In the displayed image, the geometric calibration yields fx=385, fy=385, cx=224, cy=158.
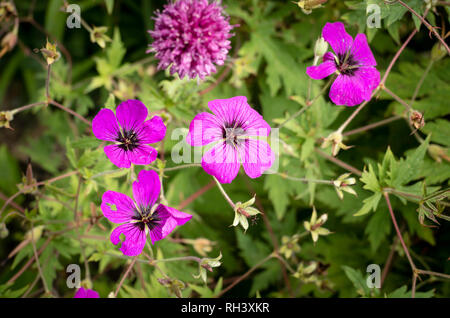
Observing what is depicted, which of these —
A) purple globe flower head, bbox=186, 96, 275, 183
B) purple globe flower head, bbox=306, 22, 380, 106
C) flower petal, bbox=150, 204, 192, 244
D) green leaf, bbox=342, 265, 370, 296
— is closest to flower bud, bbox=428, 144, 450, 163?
purple globe flower head, bbox=306, 22, 380, 106

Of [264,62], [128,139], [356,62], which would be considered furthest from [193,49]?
[264,62]

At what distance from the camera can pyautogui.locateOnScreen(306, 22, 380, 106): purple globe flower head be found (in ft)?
3.37

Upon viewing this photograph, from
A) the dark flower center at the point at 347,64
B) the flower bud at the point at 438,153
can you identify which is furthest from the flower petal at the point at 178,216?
the flower bud at the point at 438,153

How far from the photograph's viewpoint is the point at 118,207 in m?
1.04

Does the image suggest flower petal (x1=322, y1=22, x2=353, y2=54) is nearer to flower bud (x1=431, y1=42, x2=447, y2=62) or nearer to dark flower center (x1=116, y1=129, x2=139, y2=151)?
flower bud (x1=431, y1=42, x2=447, y2=62)

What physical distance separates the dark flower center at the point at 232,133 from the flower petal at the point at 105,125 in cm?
29

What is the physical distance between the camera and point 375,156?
1666mm

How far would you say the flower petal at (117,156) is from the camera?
97cm

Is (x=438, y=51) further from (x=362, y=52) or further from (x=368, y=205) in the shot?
(x=368, y=205)

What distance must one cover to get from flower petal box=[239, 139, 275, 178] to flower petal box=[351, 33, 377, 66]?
0.37m

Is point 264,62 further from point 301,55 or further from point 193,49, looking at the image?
point 193,49

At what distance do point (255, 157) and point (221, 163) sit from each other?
100 millimetres
